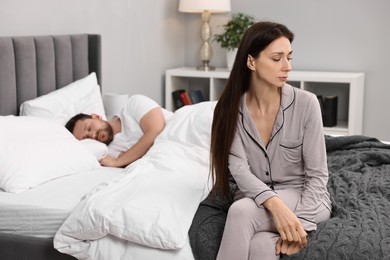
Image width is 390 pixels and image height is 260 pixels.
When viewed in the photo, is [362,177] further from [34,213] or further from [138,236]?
[34,213]

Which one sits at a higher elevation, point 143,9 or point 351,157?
point 143,9

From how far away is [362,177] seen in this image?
8.80 ft

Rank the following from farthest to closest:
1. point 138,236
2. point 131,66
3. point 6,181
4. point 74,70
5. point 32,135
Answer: point 131,66
point 74,70
point 32,135
point 6,181
point 138,236

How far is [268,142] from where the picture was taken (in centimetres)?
223

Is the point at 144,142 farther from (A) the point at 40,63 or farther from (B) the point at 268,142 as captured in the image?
(B) the point at 268,142

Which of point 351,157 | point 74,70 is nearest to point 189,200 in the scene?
point 351,157

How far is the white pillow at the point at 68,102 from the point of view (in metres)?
3.23

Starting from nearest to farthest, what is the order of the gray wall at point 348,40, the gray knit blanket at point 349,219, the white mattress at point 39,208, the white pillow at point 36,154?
the gray knit blanket at point 349,219
the white mattress at point 39,208
the white pillow at point 36,154
the gray wall at point 348,40

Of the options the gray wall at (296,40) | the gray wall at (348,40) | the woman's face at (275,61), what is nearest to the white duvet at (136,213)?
the woman's face at (275,61)

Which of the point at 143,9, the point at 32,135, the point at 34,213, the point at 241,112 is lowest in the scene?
the point at 34,213

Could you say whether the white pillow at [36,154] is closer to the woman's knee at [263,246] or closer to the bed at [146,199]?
the bed at [146,199]

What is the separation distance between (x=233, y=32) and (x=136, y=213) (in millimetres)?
2982

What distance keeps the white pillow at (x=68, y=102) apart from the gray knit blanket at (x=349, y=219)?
121 centimetres

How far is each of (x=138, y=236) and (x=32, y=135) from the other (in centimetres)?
90
